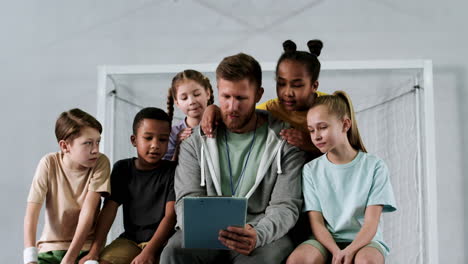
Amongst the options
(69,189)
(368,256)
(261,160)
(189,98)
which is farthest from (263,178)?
(69,189)

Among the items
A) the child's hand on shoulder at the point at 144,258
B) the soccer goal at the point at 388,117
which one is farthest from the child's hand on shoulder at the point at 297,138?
the soccer goal at the point at 388,117

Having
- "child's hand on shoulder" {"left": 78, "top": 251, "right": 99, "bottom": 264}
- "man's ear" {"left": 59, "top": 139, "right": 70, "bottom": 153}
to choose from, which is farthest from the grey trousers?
"man's ear" {"left": 59, "top": 139, "right": 70, "bottom": 153}

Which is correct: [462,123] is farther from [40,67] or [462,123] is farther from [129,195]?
[40,67]

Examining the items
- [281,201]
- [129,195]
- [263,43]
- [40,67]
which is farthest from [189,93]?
[40,67]

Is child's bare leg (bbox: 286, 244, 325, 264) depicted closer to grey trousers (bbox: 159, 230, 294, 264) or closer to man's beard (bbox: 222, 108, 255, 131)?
grey trousers (bbox: 159, 230, 294, 264)

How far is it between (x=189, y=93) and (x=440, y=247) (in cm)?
171

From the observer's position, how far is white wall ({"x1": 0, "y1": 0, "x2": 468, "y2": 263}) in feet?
10.8

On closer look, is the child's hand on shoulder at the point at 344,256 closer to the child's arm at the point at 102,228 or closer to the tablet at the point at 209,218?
the tablet at the point at 209,218

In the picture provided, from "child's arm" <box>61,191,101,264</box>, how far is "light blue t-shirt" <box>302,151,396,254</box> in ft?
2.19

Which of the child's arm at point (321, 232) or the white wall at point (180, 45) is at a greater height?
the white wall at point (180, 45)

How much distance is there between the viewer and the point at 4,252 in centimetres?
332

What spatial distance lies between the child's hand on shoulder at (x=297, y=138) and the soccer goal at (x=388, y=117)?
1.06 m

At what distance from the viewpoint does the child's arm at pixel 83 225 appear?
6.06 feet

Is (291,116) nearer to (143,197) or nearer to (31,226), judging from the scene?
(143,197)
